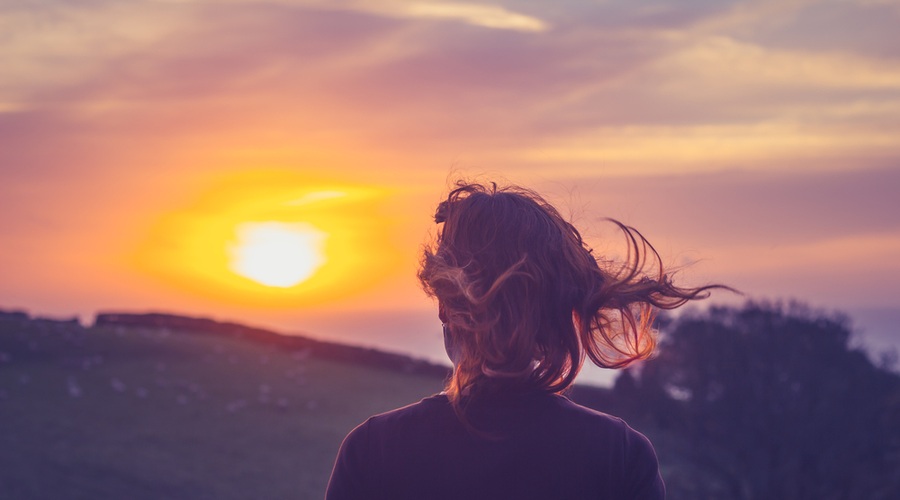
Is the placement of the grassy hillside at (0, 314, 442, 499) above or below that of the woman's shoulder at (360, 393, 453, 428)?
below

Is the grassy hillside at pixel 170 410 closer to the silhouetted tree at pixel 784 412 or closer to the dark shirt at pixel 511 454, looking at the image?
the silhouetted tree at pixel 784 412

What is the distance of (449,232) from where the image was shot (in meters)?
2.23

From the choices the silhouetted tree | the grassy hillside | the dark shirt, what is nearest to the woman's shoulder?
the dark shirt

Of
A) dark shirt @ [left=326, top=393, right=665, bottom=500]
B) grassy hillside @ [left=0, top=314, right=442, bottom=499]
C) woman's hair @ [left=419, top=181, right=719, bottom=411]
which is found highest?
woman's hair @ [left=419, top=181, right=719, bottom=411]

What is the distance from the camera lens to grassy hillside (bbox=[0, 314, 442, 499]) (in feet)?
34.1

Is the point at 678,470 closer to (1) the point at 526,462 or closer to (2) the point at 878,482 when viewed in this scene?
(2) the point at 878,482

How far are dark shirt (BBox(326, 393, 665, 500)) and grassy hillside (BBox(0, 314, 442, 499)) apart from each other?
881 centimetres

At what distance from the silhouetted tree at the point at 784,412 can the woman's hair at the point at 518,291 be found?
43.1 ft

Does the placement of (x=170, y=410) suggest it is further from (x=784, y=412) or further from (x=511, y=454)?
(x=511, y=454)

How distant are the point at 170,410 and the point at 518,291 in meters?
11.4

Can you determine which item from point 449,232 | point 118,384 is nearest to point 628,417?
point 118,384

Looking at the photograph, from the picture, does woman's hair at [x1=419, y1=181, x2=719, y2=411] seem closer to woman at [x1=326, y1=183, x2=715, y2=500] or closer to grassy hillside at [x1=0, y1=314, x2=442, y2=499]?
woman at [x1=326, y1=183, x2=715, y2=500]

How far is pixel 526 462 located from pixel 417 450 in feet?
0.86

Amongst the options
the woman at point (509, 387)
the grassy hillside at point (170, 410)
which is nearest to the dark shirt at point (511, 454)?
the woman at point (509, 387)
